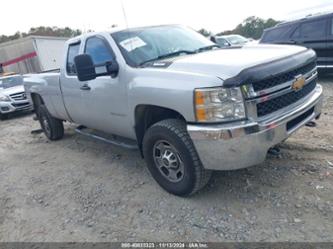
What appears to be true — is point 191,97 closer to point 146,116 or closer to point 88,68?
point 146,116

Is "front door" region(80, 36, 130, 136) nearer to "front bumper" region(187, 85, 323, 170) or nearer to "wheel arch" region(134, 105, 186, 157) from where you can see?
"wheel arch" region(134, 105, 186, 157)

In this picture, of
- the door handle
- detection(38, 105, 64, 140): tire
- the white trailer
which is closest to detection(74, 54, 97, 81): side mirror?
the door handle

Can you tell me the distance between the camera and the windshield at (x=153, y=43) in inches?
155

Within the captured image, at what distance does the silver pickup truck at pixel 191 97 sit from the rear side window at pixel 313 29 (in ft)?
17.2

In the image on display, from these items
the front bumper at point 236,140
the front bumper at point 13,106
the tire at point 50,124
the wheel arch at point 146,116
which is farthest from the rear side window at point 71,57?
the front bumper at point 13,106

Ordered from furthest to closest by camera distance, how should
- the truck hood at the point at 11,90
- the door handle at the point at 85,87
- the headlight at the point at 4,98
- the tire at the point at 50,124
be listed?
the truck hood at the point at 11,90
the headlight at the point at 4,98
the tire at the point at 50,124
the door handle at the point at 85,87

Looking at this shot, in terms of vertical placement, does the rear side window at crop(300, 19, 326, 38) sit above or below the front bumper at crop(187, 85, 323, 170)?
above

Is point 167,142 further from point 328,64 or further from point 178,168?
point 328,64

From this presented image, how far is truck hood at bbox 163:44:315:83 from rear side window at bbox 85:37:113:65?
1029mm

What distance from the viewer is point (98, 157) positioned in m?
5.34

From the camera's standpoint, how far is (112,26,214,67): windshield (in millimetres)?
3944

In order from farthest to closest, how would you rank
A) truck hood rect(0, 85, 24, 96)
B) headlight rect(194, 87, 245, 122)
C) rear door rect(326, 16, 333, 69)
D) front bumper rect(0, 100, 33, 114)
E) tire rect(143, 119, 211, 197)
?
truck hood rect(0, 85, 24, 96) < front bumper rect(0, 100, 33, 114) < rear door rect(326, 16, 333, 69) < tire rect(143, 119, 211, 197) < headlight rect(194, 87, 245, 122)

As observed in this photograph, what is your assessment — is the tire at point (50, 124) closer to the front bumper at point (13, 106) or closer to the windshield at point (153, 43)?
the windshield at point (153, 43)

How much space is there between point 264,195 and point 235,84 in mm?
1317
